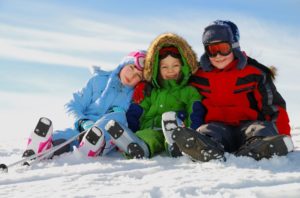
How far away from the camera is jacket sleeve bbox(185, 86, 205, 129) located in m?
4.23

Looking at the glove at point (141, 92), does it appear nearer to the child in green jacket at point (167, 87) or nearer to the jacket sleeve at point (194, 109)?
the child in green jacket at point (167, 87)

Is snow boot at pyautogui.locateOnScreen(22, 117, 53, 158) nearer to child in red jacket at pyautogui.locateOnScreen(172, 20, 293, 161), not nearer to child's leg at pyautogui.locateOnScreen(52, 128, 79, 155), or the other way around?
child's leg at pyautogui.locateOnScreen(52, 128, 79, 155)

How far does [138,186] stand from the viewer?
2.47 metres

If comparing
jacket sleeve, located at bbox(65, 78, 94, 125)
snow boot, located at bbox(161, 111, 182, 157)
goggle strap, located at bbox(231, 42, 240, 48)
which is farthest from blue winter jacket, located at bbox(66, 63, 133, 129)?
goggle strap, located at bbox(231, 42, 240, 48)

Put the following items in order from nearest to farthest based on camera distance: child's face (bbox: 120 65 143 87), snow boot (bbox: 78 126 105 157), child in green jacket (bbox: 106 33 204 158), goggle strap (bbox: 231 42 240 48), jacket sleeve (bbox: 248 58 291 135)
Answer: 1. snow boot (bbox: 78 126 105 157)
2. jacket sleeve (bbox: 248 58 291 135)
3. goggle strap (bbox: 231 42 240 48)
4. child in green jacket (bbox: 106 33 204 158)
5. child's face (bbox: 120 65 143 87)

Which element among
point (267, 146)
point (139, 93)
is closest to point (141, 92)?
point (139, 93)

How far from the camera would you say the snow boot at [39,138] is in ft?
12.2

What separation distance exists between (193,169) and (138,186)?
630 millimetres

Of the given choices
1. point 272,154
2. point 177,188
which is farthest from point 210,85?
point 177,188

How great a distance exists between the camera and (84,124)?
4.32 meters

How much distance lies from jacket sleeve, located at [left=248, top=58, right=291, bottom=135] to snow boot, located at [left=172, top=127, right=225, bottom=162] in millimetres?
1040

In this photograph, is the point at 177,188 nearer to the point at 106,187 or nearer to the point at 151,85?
the point at 106,187

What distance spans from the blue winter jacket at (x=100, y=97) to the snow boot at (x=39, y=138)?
29.0 inches

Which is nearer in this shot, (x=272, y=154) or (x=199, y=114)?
(x=272, y=154)
